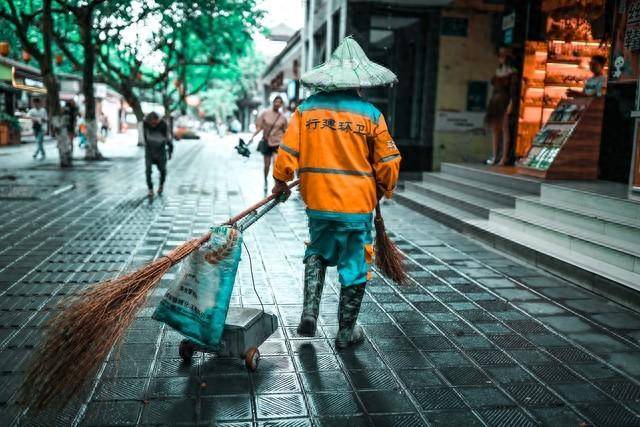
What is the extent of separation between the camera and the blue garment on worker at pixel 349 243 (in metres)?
4.27

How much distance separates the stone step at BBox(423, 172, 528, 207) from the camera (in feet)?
30.7

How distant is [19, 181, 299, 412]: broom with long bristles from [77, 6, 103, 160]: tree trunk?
16011 mm

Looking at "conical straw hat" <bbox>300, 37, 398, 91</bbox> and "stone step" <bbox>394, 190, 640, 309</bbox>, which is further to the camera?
"stone step" <bbox>394, 190, 640, 309</bbox>

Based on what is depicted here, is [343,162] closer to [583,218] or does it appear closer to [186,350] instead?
[186,350]

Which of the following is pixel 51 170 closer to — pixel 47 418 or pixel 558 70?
pixel 558 70

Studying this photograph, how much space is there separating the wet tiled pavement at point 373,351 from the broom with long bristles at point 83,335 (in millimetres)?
140

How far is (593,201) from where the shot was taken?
23.8ft

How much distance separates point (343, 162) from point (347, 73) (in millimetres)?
607

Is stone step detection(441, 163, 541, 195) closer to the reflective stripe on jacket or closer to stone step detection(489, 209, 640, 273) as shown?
stone step detection(489, 209, 640, 273)

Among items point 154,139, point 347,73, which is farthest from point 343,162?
point 154,139

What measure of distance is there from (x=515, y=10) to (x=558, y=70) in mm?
1581

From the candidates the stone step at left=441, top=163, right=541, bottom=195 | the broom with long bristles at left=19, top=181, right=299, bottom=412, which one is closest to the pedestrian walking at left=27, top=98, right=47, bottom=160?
the stone step at left=441, top=163, right=541, bottom=195

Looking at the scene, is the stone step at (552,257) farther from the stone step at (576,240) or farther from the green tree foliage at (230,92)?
the green tree foliage at (230,92)

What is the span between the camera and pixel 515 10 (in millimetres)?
12555
